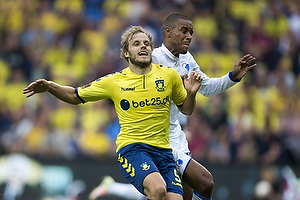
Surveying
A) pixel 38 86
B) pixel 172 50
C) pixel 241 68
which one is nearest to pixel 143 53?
pixel 172 50

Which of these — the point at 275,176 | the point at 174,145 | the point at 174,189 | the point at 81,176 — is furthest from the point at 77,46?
the point at 174,189

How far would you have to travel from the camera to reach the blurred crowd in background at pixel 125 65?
10102 mm

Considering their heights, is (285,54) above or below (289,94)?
above

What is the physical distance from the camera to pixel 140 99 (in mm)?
5699

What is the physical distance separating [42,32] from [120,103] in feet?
23.8

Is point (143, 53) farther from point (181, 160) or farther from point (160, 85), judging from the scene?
point (181, 160)

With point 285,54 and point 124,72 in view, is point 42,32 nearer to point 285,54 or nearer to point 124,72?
point 285,54

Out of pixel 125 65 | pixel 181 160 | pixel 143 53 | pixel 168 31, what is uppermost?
pixel 125 65

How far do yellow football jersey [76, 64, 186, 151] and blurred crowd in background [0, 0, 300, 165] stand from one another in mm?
3828

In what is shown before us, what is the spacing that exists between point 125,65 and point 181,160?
18.2 ft

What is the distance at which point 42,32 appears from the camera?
12.5 m

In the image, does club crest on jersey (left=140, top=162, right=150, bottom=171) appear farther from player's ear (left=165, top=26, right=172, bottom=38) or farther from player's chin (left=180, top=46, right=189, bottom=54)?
player's ear (left=165, top=26, right=172, bottom=38)

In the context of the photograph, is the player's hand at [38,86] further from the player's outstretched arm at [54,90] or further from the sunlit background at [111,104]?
the sunlit background at [111,104]

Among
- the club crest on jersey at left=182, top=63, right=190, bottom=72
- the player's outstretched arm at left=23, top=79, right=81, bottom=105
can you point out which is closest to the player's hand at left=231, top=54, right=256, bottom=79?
the club crest on jersey at left=182, top=63, right=190, bottom=72
